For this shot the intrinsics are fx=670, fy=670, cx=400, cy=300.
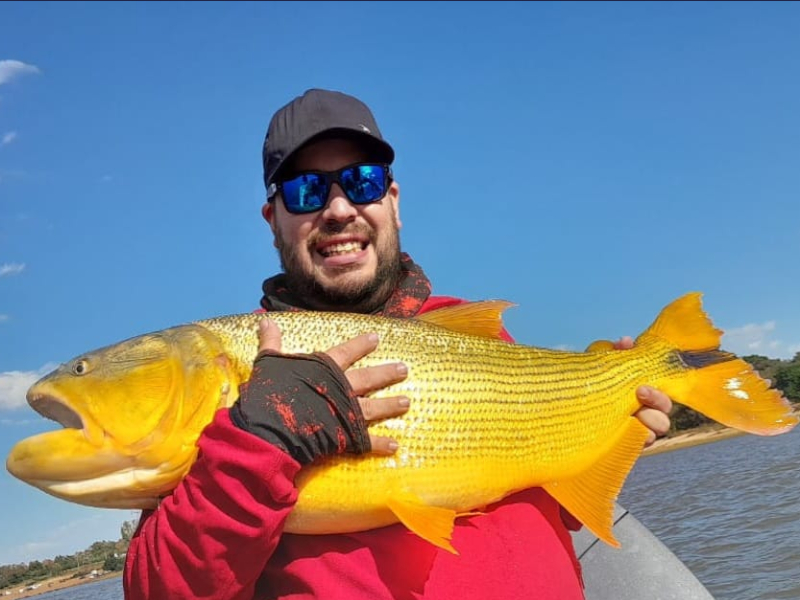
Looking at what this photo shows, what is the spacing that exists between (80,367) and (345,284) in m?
1.43

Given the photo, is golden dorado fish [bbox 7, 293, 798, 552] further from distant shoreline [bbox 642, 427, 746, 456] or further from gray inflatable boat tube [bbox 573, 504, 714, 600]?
distant shoreline [bbox 642, 427, 746, 456]

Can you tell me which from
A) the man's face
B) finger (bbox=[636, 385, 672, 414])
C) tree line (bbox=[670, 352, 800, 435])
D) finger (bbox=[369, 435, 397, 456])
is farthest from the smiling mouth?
tree line (bbox=[670, 352, 800, 435])

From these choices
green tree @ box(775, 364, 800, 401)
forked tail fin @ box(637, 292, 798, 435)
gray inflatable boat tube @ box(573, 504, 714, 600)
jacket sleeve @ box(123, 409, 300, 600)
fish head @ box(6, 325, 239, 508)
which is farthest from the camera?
green tree @ box(775, 364, 800, 401)

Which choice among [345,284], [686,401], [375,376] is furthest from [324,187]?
[686,401]

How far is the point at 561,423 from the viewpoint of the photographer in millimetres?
3260

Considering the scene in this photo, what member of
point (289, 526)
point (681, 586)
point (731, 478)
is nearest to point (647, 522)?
point (731, 478)

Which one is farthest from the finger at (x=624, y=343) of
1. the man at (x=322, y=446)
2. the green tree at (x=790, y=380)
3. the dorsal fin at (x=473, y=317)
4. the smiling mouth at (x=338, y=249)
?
the green tree at (x=790, y=380)

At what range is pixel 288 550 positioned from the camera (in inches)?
108

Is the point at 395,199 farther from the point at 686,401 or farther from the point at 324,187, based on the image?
the point at 686,401

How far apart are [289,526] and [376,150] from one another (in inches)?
82.3

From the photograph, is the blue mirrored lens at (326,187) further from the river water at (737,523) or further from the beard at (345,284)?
the river water at (737,523)

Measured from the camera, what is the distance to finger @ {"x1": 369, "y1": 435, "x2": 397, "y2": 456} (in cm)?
259

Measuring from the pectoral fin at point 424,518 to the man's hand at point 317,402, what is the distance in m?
0.20

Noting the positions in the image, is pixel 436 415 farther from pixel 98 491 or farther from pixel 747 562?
pixel 747 562
